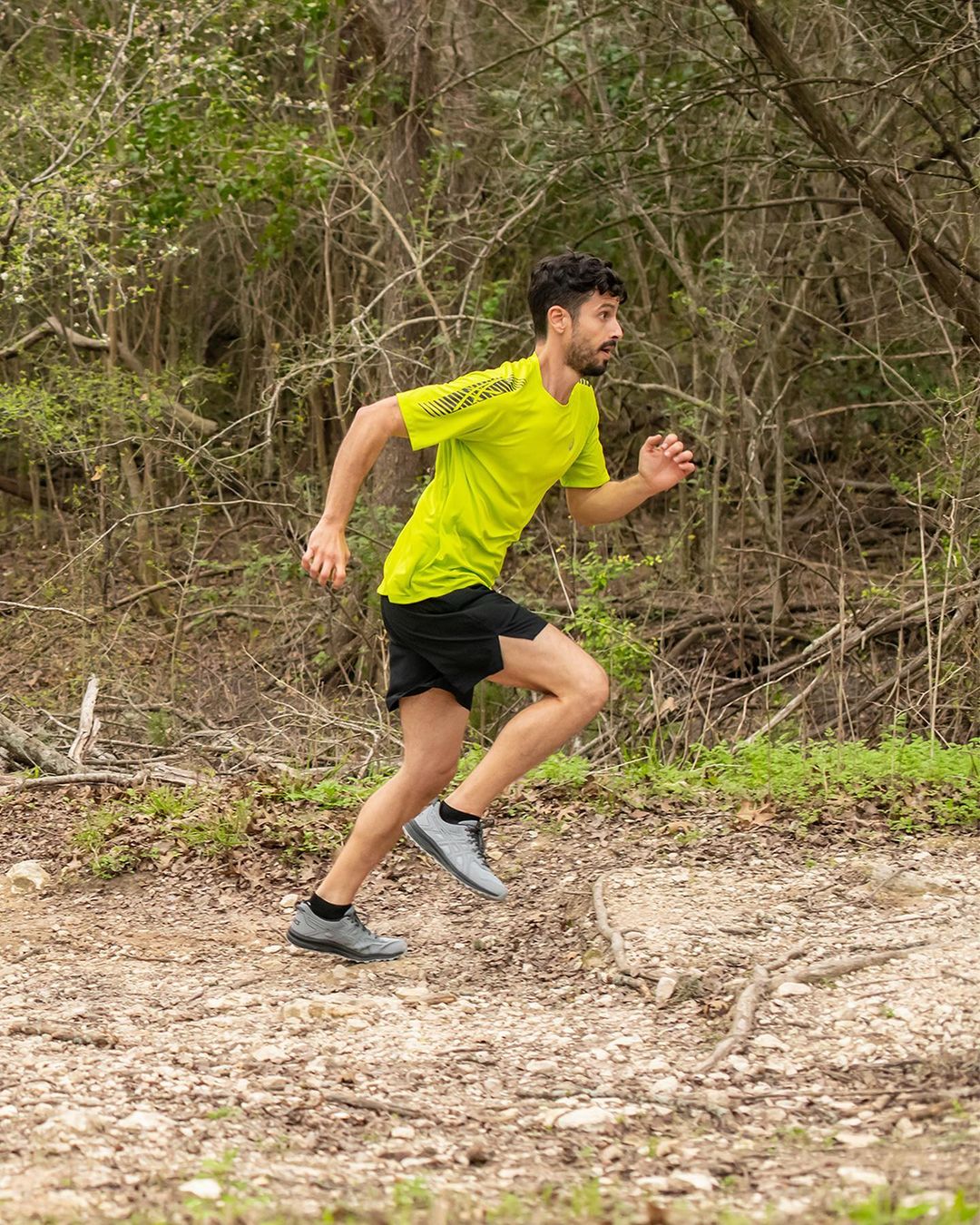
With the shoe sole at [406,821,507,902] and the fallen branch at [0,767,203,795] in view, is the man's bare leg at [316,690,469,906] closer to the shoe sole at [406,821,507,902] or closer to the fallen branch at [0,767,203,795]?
the shoe sole at [406,821,507,902]

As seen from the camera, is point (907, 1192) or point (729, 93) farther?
point (729, 93)

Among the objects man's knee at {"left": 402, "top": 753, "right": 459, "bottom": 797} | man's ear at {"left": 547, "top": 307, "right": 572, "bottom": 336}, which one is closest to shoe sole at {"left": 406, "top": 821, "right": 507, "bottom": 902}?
man's knee at {"left": 402, "top": 753, "right": 459, "bottom": 797}

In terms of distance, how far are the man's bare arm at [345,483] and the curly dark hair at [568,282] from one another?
0.66 m

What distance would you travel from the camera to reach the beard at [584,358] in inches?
189

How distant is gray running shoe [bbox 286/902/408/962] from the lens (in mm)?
4895

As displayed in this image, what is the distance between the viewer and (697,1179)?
307 cm

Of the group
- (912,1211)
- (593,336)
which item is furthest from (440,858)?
(912,1211)

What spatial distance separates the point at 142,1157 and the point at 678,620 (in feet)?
27.4

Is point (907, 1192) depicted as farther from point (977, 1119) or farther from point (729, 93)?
point (729, 93)

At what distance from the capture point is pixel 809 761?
6953mm

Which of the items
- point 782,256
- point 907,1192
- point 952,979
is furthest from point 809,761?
point 782,256

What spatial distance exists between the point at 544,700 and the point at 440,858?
26.0 inches

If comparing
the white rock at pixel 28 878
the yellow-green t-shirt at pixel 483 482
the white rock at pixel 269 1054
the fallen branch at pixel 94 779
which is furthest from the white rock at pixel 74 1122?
the fallen branch at pixel 94 779

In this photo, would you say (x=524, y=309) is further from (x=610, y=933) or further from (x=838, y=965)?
(x=838, y=965)
